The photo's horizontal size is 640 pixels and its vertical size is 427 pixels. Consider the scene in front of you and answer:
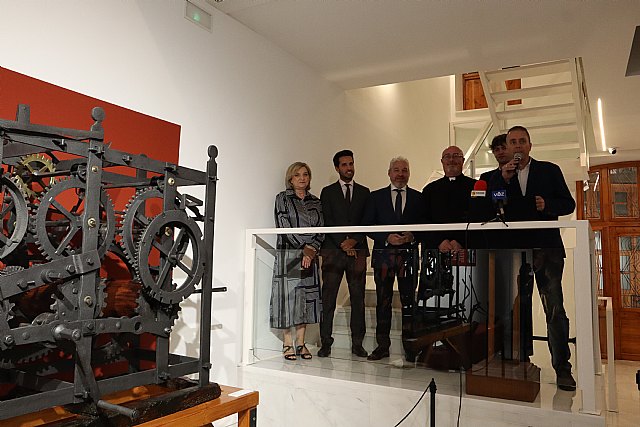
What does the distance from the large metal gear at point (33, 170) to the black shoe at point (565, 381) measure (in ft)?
7.94

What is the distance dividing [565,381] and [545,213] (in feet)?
3.09

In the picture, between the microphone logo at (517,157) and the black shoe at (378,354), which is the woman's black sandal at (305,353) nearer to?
the black shoe at (378,354)

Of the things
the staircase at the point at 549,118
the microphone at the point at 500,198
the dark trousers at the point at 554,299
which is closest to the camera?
the dark trousers at the point at 554,299

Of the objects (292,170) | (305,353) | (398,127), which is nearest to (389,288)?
(305,353)

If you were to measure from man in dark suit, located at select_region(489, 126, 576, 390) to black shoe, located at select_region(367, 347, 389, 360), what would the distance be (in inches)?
35.8

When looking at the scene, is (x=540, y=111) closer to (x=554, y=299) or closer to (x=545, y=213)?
(x=545, y=213)

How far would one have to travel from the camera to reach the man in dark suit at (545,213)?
8.54ft

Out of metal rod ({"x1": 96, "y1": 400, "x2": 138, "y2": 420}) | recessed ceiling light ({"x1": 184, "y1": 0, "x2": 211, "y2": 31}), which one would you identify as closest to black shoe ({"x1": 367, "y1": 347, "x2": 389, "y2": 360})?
metal rod ({"x1": 96, "y1": 400, "x2": 138, "y2": 420})

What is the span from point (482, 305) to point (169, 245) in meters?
1.73

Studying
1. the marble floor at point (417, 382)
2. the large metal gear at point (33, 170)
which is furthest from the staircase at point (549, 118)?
the large metal gear at point (33, 170)

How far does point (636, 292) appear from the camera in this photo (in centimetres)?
799

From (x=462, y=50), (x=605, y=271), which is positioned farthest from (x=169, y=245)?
(x=605, y=271)

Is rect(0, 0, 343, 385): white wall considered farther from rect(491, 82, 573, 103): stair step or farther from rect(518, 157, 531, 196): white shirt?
rect(491, 82, 573, 103): stair step

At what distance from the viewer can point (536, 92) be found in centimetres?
559
